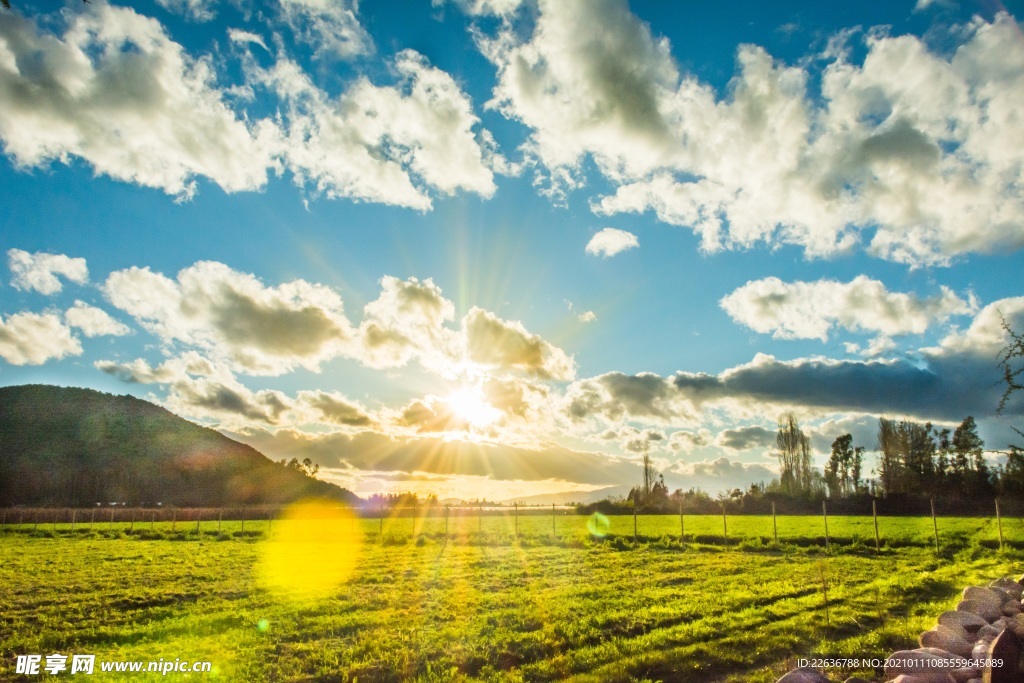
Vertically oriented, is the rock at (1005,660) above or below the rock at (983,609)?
above

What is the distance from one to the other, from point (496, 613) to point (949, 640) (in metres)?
9.93

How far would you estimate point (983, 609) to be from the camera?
332 inches

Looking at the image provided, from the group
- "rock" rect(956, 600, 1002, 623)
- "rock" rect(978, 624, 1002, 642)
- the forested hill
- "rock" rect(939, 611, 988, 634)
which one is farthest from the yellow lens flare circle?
the forested hill

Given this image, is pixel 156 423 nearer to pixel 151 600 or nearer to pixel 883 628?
pixel 151 600

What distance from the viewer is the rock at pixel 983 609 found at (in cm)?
835

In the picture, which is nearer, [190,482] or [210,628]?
[210,628]

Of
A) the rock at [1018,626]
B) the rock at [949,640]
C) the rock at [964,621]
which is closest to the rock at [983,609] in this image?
the rock at [964,621]

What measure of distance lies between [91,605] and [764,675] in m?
18.3

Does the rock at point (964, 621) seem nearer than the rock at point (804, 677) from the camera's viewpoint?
No

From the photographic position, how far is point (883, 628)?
475 inches

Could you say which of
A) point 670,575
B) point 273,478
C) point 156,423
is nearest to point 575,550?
point 670,575

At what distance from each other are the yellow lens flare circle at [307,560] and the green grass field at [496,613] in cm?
76

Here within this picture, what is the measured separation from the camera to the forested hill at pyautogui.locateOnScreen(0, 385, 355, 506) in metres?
148

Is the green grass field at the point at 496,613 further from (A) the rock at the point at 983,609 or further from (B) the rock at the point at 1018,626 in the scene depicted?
(B) the rock at the point at 1018,626
